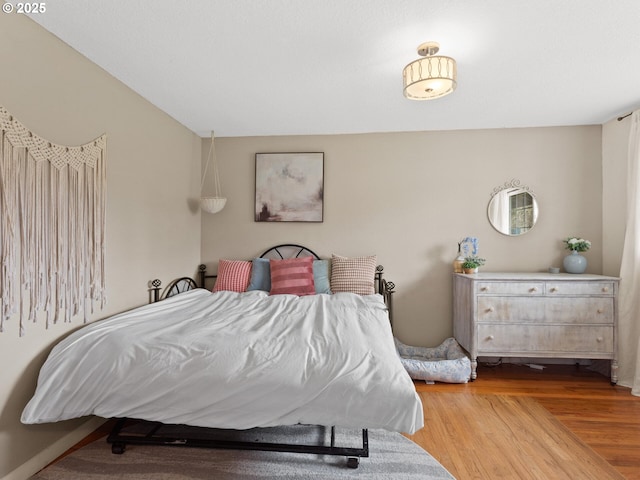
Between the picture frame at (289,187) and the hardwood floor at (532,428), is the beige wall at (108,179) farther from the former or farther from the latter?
the picture frame at (289,187)

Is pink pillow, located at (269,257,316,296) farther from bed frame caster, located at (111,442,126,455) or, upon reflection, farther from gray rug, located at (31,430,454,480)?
bed frame caster, located at (111,442,126,455)

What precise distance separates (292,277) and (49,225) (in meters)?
1.91

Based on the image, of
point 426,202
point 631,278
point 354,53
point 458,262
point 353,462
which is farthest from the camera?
point 426,202

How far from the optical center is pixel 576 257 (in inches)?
123

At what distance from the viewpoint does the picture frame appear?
140 inches

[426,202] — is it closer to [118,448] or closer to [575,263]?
[575,263]

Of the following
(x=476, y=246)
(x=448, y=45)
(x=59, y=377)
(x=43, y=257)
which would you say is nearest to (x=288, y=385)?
(x=59, y=377)

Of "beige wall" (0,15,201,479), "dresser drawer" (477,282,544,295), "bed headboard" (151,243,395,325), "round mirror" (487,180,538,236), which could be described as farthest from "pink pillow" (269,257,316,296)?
"round mirror" (487,180,538,236)

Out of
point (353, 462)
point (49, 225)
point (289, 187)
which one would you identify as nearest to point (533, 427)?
point (353, 462)

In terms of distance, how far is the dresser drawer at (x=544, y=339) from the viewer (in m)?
2.80

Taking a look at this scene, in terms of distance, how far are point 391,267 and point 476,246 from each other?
886 millimetres

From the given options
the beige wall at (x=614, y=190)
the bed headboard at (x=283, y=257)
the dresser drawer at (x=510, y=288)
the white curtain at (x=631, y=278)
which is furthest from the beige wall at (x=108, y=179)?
→ the beige wall at (x=614, y=190)

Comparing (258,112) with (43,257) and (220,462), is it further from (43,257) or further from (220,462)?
(220,462)

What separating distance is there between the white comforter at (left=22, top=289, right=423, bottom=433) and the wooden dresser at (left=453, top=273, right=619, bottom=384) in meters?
1.48
